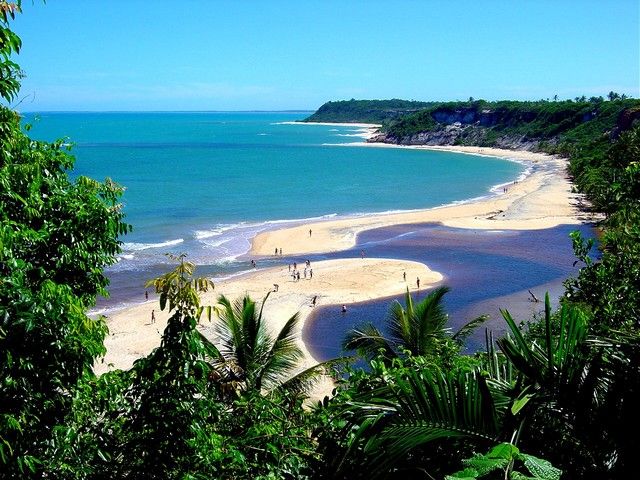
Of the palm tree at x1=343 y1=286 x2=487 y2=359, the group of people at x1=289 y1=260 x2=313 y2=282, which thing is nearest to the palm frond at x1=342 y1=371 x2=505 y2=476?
the palm tree at x1=343 y1=286 x2=487 y2=359

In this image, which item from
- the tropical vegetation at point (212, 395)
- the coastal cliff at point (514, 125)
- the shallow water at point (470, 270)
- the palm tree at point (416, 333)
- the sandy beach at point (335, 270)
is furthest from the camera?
the coastal cliff at point (514, 125)

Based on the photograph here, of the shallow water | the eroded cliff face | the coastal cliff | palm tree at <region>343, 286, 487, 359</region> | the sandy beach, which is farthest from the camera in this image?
the eroded cliff face

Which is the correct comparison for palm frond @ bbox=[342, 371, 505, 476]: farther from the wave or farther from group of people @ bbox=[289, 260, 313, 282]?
the wave

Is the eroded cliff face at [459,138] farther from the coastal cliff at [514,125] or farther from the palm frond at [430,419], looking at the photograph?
the palm frond at [430,419]

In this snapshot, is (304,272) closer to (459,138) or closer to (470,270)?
(470,270)

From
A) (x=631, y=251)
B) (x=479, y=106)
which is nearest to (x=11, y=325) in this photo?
(x=631, y=251)

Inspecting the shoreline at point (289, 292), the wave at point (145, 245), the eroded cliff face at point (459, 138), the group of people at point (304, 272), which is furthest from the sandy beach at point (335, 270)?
the eroded cliff face at point (459, 138)

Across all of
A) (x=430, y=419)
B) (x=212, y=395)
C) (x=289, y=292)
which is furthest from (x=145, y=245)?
(x=430, y=419)
